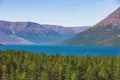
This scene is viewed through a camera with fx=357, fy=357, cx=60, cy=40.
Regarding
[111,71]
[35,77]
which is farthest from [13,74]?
[111,71]

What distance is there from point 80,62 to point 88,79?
2006cm

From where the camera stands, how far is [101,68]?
151 meters

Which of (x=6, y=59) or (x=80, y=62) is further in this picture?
(x=6, y=59)

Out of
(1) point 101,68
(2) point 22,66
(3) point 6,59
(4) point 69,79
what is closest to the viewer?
(4) point 69,79

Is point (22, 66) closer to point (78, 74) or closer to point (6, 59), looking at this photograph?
point (6, 59)

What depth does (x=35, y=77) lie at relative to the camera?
482 feet

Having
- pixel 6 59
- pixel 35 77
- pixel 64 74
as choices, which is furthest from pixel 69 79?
pixel 6 59

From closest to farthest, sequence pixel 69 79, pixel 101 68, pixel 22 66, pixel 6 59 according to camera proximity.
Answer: pixel 69 79
pixel 101 68
pixel 22 66
pixel 6 59

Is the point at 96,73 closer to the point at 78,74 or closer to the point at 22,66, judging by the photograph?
the point at 78,74

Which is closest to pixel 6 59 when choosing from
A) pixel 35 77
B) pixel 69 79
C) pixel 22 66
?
pixel 22 66

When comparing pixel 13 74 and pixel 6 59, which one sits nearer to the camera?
pixel 13 74

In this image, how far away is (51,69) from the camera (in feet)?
487

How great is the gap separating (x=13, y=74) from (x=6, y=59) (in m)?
34.0

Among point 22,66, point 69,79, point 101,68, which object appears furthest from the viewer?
point 22,66
